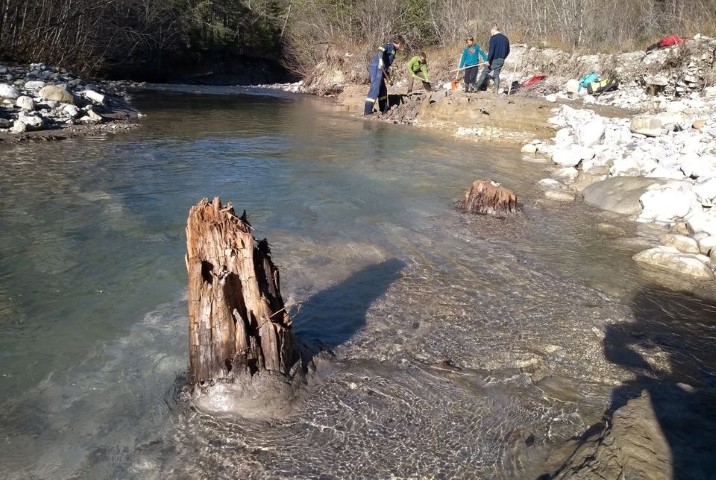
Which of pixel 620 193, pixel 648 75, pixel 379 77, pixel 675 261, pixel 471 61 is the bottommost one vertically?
pixel 675 261

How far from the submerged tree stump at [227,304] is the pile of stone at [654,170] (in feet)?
14.6

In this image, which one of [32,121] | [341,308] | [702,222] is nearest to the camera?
[341,308]

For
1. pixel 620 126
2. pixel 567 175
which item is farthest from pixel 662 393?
pixel 620 126

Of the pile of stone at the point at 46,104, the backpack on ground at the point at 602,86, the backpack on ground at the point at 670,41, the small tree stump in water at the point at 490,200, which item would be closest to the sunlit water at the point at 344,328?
the small tree stump in water at the point at 490,200

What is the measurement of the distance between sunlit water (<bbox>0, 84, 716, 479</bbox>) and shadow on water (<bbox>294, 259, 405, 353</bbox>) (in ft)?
0.07

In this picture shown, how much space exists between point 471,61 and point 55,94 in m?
11.6

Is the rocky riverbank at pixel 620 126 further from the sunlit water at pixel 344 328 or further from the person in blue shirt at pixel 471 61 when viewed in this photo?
the person in blue shirt at pixel 471 61

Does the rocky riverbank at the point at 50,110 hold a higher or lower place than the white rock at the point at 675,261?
higher

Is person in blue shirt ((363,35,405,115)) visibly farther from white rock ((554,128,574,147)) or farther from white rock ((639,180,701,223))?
white rock ((639,180,701,223))

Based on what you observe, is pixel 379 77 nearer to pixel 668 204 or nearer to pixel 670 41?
pixel 670 41

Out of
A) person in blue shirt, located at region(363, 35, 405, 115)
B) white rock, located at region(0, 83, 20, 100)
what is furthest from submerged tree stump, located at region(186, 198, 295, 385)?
person in blue shirt, located at region(363, 35, 405, 115)

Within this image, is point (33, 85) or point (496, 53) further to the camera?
point (496, 53)

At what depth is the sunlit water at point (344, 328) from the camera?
9.67 feet

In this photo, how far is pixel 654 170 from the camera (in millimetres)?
9039
